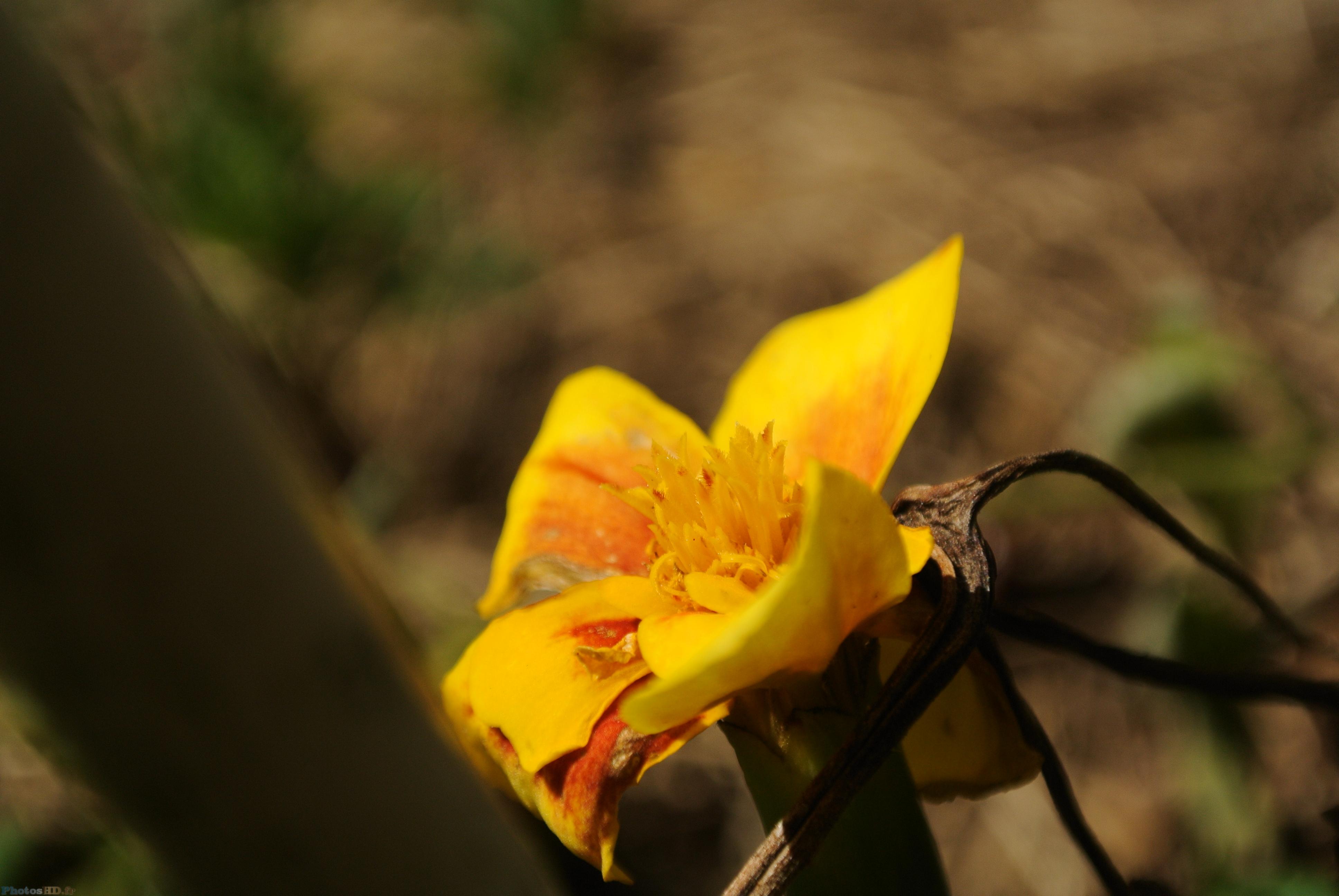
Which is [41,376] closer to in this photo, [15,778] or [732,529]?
[732,529]

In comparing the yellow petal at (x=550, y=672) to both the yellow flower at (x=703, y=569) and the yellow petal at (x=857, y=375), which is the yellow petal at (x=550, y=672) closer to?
the yellow flower at (x=703, y=569)

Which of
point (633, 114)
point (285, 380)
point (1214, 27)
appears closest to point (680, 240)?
point (633, 114)

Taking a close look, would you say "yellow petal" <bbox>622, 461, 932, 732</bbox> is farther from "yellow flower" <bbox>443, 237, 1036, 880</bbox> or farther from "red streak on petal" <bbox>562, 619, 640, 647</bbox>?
"red streak on petal" <bbox>562, 619, 640, 647</bbox>

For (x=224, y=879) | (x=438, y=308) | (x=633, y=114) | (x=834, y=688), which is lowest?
(x=834, y=688)

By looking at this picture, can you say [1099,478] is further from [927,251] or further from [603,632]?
[927,251]

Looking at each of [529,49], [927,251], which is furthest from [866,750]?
[529,49]

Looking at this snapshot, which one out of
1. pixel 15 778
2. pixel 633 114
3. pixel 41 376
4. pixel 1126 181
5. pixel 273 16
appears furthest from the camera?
pixel 273 16

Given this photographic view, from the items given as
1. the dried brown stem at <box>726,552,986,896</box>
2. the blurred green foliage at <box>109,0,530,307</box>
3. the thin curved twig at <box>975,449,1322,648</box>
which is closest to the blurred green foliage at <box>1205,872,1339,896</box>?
the thin curved twig at <box>975,449,1322,648</box>
